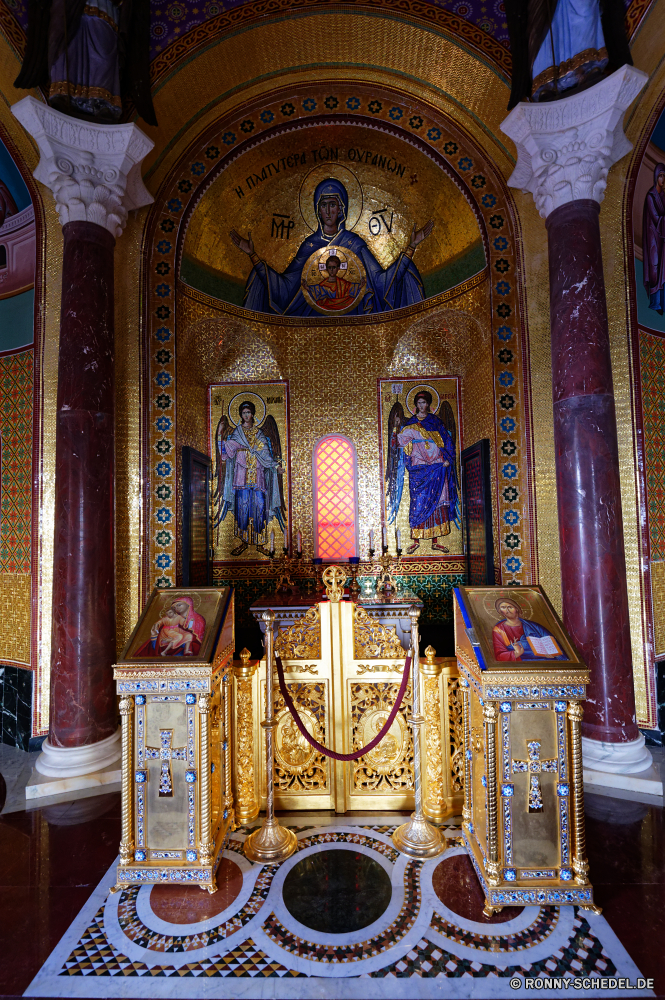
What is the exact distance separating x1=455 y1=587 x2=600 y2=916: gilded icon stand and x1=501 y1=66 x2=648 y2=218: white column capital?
433 centimetres

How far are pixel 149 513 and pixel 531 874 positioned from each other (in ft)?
16.8

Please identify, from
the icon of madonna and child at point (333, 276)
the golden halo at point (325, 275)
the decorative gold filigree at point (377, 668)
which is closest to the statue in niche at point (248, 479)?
the icon of madonna and child at point (333, 276)

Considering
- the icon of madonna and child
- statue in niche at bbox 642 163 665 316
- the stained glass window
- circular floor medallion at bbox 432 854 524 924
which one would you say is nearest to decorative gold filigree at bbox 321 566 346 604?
circular floor medallion at bbox 432 854 524 924

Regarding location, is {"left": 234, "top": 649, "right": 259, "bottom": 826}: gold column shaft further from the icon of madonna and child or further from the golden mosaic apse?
the icon of madonna and child

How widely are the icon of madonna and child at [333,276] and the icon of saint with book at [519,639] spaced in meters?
6.17

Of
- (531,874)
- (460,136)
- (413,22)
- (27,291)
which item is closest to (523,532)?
(531,874)

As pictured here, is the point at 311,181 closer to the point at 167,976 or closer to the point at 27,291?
the point at 27,291

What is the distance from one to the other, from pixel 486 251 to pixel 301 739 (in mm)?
5945

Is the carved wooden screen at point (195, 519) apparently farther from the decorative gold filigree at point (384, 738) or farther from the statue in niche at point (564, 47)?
the statue in niche at point (564, 47)

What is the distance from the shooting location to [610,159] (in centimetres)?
483

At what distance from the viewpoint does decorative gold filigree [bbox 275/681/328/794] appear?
3.66 m

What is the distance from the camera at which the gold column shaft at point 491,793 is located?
110 inches

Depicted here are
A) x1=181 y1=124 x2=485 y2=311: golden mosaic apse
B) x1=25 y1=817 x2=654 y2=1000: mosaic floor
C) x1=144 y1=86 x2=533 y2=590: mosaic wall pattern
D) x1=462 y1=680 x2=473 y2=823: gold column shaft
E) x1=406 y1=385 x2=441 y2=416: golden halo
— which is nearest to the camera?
x1=25 y1=817 x2=654 y2=1000: mosaic floor

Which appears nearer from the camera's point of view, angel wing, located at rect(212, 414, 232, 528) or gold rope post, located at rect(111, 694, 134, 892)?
gold rope post, located at rect(111, 694, 134, 892)
